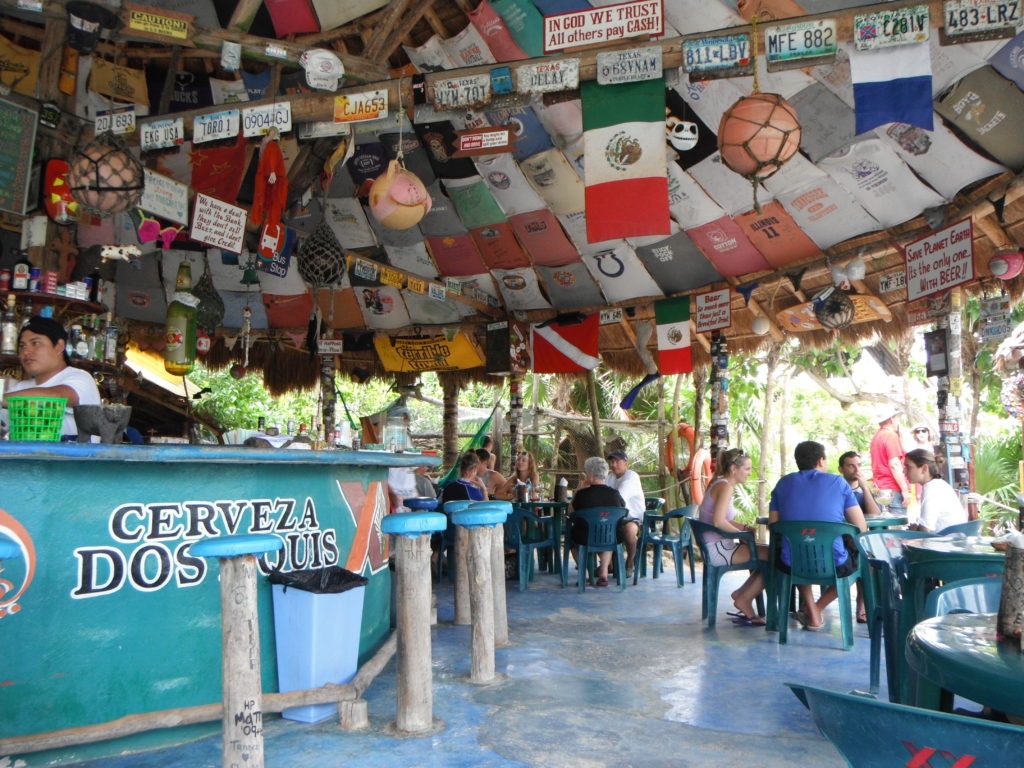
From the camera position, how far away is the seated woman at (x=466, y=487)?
6684 mm

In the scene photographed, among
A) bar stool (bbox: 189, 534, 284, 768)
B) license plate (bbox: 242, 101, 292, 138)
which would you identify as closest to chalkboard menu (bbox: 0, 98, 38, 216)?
license plate (bbox: 242, 101, 292, 138)

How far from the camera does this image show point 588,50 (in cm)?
488

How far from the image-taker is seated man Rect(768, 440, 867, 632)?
478cm

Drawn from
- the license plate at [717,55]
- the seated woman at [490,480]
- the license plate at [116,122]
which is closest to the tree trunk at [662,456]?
the seated woman at [490,480]

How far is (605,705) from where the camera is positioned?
3678mm

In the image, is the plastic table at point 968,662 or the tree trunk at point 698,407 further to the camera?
the tree trunk at point 698,407

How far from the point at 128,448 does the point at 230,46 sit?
3527mm

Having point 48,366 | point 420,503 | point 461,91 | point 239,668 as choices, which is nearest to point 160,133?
point 461,91

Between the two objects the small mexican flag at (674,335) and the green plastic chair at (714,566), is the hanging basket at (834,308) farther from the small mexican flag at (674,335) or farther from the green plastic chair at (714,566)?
the green plastic chair at (714,566)

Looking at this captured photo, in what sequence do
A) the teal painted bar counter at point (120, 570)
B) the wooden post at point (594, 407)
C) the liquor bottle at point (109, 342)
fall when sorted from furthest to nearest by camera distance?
1. the wooden post at point (594, 407)
2. the liquor bottle at point (109, 342)
3. the teal painted bar counter at point (120, 570)

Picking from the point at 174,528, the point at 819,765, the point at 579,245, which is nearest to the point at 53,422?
the point at 174,528

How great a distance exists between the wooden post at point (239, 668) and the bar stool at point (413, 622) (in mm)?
805

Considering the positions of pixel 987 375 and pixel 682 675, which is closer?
pixel 682 675

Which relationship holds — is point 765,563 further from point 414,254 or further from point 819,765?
point 414,254
